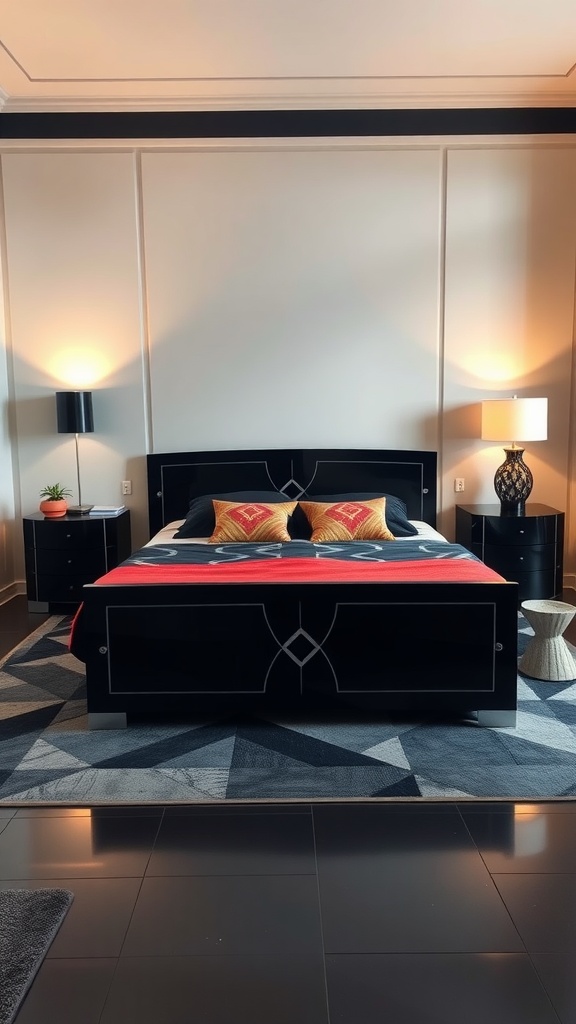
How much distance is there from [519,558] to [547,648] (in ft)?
3.91

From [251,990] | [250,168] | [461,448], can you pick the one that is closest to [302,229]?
[250,168]

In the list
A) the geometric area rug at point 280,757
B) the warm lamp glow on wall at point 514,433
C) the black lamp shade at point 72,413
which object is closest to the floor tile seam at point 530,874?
the geometric area rug at point 280,757

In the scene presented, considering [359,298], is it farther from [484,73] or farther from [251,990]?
[251,990]

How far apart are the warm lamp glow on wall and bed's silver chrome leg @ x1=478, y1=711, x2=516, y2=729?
1959mm

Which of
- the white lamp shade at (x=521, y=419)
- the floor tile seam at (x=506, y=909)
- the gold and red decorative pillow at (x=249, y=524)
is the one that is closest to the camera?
the floor tile seam at (x=506, y=909)

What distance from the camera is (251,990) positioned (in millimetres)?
1693

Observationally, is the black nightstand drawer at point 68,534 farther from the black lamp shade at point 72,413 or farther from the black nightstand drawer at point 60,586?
the black lamp shade at point 72,413

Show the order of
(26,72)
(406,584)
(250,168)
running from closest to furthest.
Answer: (406,584) → (26,72) → (250,168)

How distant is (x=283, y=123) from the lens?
503 centimetres

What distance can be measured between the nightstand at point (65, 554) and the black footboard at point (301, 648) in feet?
5.87

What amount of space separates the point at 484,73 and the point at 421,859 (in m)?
4.40

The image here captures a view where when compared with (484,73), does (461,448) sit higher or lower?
lower

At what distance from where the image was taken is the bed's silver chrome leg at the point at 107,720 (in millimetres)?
3129

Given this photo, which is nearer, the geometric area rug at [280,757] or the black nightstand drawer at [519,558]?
the geometric area rug at [280,757]
